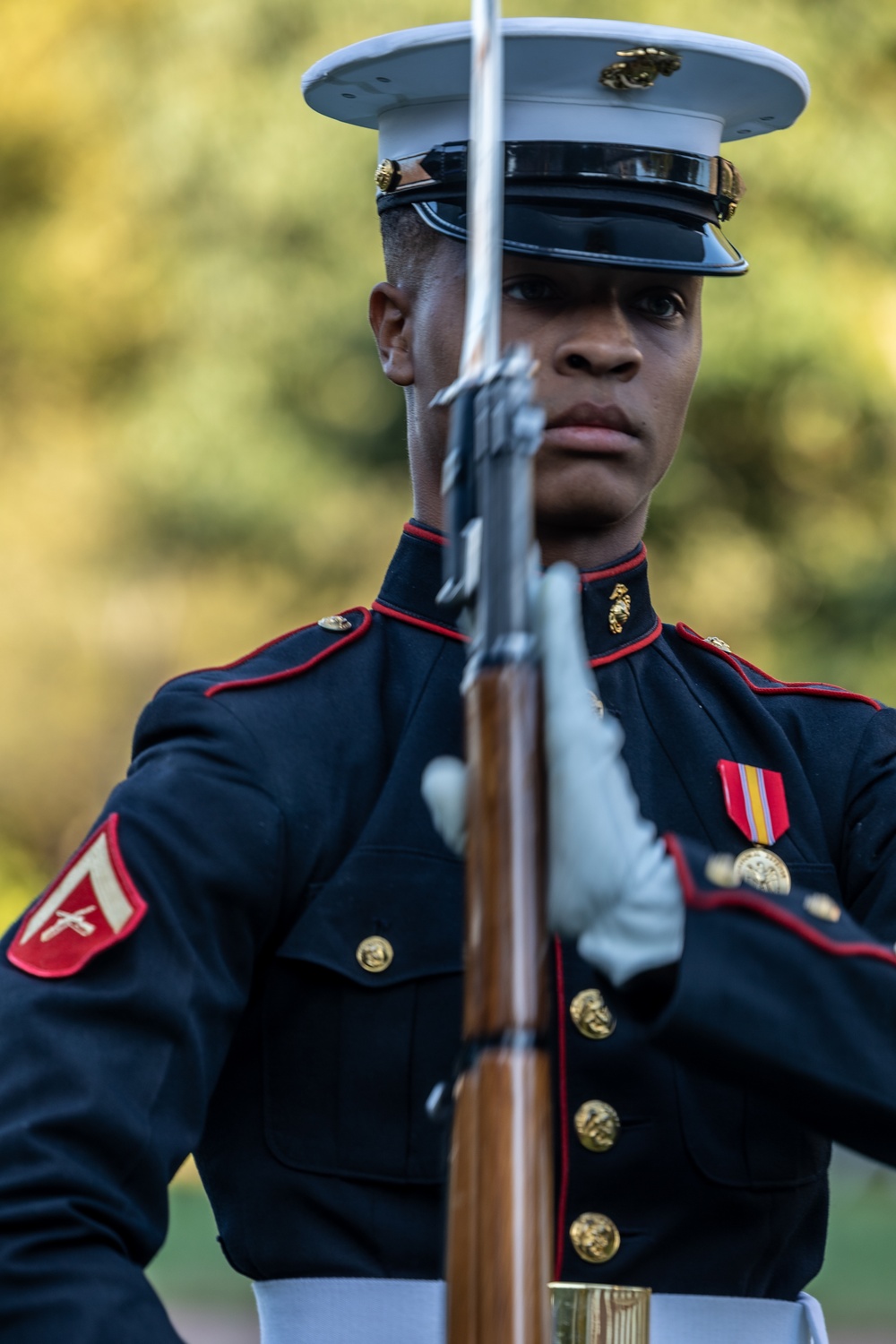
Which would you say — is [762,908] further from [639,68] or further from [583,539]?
[639,68]

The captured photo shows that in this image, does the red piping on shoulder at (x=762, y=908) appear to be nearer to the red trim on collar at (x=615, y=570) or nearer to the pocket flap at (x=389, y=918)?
the pocket flap at (x=389, y=918)

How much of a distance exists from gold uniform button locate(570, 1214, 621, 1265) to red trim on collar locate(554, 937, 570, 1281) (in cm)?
1

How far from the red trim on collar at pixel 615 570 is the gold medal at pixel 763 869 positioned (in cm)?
35

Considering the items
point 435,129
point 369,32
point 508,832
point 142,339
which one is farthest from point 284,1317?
point 142,339

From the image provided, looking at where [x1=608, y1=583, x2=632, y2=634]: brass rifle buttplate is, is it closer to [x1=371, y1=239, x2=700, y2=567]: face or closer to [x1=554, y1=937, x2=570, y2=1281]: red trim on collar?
[x1=371, y1=239, x2=700, y2=567]: face

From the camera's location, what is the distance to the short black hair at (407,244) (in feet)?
7.81

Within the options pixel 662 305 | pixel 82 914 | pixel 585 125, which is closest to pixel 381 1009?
pixel 82 914

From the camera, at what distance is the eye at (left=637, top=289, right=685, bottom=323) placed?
90.1 inches

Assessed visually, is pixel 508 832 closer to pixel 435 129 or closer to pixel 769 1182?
pixel 769 1182

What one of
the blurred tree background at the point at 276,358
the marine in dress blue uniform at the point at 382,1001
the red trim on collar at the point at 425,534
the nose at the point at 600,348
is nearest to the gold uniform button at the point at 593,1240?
the marine in dress blue uniform at the point at 382,1001

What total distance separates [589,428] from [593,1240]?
0.82 meters

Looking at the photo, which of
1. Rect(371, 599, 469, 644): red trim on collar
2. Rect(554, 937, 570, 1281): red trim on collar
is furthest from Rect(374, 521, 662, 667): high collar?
Rect(554, 937, 570, 1281): red trim on collar

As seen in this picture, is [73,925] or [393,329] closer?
[73,925]

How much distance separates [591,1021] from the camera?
2111 millimetres
